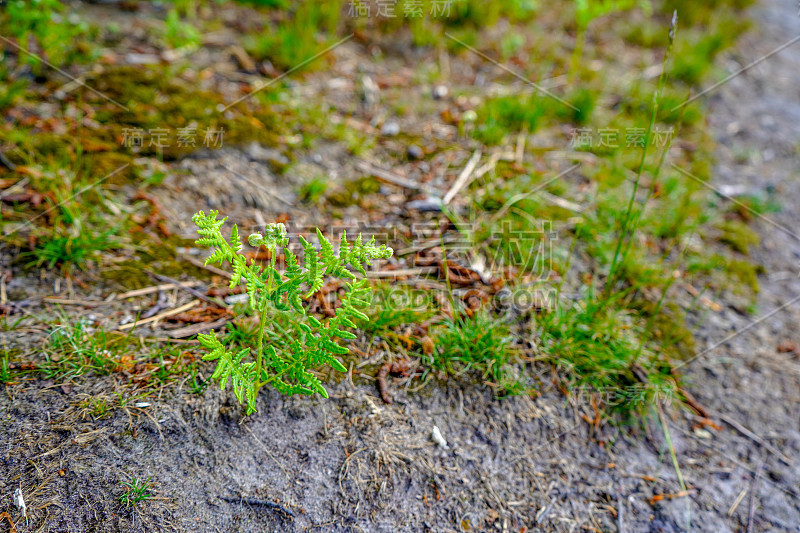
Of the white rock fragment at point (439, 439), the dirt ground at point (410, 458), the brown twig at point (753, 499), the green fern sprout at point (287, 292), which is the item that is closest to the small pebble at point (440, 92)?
the dirt ground at point (410, 458)

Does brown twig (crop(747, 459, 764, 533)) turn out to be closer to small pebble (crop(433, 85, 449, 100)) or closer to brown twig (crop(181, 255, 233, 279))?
brown twig (crop(181, 255, 233, 279))

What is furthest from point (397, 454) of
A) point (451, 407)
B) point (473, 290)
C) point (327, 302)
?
point (473, 290)

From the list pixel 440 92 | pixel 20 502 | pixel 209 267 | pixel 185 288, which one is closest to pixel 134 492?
pixel 20 502

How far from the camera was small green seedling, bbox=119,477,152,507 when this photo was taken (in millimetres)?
1747

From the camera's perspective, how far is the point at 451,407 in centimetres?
229

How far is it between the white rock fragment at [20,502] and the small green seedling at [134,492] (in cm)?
28

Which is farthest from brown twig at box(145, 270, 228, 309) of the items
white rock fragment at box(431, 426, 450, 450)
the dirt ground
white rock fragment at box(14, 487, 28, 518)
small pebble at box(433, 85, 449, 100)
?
small pebble at box(433, 85, 449, 100)

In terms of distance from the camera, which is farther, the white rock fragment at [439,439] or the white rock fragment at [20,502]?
the white rock fragment at [439,439]

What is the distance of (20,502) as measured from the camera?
169 cm

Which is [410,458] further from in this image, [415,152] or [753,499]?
[415,152]

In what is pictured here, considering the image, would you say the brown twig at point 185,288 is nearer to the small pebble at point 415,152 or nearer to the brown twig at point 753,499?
the small pebble at point 415,152

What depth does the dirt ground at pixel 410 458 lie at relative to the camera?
181cm

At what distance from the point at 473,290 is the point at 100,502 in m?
1.82

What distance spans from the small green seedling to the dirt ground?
3 cm
